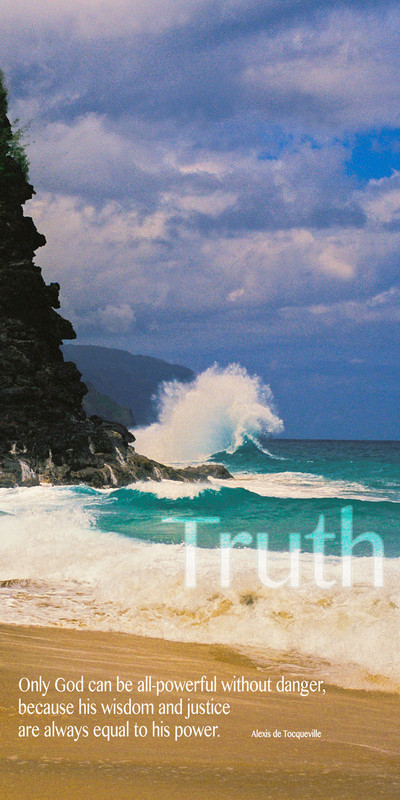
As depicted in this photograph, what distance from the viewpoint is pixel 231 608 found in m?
6.31

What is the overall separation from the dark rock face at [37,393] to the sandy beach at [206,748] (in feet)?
54.9

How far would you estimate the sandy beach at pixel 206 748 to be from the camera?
8.10 feet

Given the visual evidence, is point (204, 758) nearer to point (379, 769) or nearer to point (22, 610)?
point (379, 769)

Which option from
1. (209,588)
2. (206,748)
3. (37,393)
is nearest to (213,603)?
(209,588)

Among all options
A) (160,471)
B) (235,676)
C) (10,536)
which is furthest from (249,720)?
(160,471)

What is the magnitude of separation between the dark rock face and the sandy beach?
16745 millimetres

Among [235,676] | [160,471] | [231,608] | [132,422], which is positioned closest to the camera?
[235,676]

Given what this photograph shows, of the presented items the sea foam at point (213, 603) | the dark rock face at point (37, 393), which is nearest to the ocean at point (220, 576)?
the sea foam at point (213, 603)

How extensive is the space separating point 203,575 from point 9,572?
3011 mm

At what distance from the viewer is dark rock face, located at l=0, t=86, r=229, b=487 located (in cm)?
2161

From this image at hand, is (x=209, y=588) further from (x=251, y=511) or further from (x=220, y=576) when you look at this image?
(x=251, y=511)

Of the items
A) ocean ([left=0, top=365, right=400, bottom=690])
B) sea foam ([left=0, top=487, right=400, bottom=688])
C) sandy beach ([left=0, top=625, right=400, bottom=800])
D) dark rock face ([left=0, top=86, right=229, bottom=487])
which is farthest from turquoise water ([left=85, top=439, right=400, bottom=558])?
sandy beach ([left=0, top=625, right=400, bottom=800])

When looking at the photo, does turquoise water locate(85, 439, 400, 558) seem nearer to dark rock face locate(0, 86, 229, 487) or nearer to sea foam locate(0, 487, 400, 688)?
dark rock face locate(0, 86, 229, 487)

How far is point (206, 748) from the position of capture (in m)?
3.02
